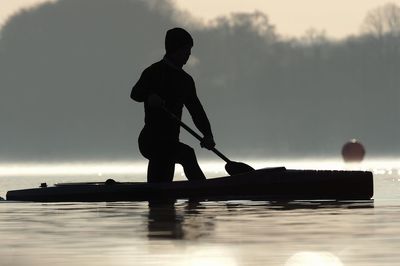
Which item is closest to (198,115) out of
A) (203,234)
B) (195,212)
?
(195,212)

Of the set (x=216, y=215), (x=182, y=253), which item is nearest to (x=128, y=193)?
(x=216, y=215)

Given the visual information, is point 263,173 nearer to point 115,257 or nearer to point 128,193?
point 128,193

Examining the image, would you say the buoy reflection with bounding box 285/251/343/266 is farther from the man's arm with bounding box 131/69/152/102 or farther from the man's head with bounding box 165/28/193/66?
the man's head with bounding box 165/28/193/66

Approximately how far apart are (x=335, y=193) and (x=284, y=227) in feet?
20.1

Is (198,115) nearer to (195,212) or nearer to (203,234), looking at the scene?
(195,212)

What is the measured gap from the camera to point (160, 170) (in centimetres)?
1844

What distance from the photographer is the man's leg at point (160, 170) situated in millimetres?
18266

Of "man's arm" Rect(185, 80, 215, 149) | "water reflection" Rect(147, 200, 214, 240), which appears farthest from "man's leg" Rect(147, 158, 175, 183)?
"man's arm" Rect(185, 80, 215, 149)

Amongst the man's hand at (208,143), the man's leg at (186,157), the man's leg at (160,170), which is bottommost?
the man's leg at (160,170)

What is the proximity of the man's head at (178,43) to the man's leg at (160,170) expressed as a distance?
1.46m

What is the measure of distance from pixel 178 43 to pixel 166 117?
3.39ft

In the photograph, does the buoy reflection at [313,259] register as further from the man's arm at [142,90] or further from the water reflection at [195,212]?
the man's arm at [142,90]

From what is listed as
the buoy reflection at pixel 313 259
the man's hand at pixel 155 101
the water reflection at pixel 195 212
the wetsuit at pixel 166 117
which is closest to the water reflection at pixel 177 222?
the water reflection at pixel 195 212

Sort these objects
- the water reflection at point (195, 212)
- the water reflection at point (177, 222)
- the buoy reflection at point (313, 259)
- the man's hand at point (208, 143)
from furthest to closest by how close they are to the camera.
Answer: the man's hand at point (208, 143) < the water reflection at point (195, 212) < the water reflection at point (177, 222) < the buoy reflection at point (313, 259)
